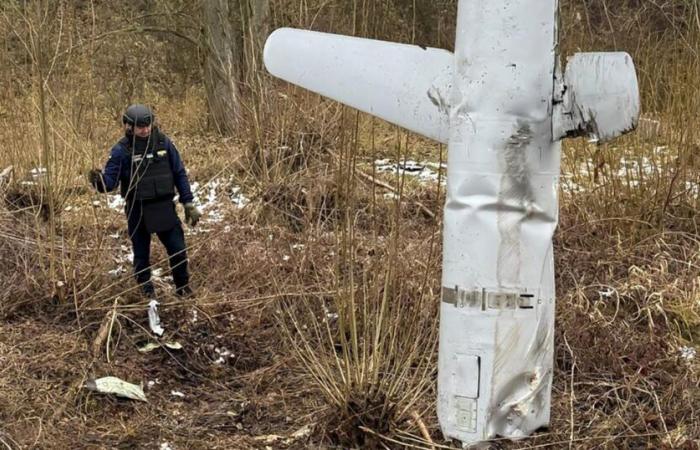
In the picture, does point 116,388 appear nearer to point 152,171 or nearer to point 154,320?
point 154,320

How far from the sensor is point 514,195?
5.03 ft

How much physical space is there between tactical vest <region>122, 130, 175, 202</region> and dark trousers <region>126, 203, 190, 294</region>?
0.15 m

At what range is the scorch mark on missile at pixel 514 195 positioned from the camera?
1522 mm

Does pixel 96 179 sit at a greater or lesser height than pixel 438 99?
lesser

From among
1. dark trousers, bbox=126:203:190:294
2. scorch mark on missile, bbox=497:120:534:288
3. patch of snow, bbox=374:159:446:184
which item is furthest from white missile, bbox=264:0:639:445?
patch of snow, bbox=374:159:446:184

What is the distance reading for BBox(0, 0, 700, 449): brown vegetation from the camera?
326cm

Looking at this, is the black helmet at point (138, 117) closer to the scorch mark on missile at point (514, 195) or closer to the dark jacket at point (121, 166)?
the dark jacket at point (121, 166)

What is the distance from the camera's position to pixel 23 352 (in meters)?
4.09

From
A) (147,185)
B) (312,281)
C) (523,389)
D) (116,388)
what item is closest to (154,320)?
(116,388)

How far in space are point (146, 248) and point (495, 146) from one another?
3.88m

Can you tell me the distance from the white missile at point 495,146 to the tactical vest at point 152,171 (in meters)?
3.20

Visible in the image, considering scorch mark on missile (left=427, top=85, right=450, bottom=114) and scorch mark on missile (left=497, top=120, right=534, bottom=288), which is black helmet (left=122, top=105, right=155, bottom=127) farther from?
scorch mark on missile (left=497, top=120, right=534, bottom=288)

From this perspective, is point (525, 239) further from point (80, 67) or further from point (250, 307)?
point (80, 67)

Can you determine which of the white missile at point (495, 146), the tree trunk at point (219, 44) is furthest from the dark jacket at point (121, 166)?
the tree trunk at point (219, 44)
